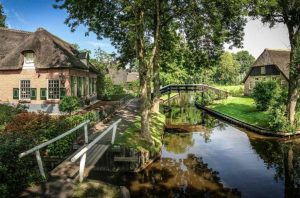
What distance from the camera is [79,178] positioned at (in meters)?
8.65

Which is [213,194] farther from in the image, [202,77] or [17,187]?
[202,77]

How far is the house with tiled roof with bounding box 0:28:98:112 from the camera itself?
2631 cm

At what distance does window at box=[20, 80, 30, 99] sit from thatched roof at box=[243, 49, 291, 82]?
113ft


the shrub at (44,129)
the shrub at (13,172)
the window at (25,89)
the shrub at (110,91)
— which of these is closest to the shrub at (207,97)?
the shrub at (110,91)

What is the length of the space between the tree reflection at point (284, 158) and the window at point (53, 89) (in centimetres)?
1812

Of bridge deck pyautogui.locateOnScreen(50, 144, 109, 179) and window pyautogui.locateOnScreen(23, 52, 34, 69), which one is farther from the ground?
window pyautogui.locateOnScreen(23, 52, 34, 69)

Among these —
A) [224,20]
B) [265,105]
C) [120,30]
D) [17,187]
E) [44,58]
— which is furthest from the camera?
[265,105]

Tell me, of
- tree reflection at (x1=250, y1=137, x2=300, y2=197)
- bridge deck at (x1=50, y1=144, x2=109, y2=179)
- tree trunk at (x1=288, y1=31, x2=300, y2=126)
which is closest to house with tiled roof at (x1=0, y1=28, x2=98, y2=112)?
bridge deck at (x1=50, y1=144, x2=109, y2=179)

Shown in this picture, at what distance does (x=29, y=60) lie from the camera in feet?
88.3

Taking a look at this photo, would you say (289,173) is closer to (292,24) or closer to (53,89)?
(292,24)

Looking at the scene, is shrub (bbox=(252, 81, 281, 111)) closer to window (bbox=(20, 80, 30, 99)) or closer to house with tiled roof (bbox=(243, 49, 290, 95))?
house with tiled roof (bbox=(243, 49, 290, 95))

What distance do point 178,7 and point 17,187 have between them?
14.5 m

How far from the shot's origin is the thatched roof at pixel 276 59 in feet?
137

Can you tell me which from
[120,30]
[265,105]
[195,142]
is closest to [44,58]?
[120,30]
